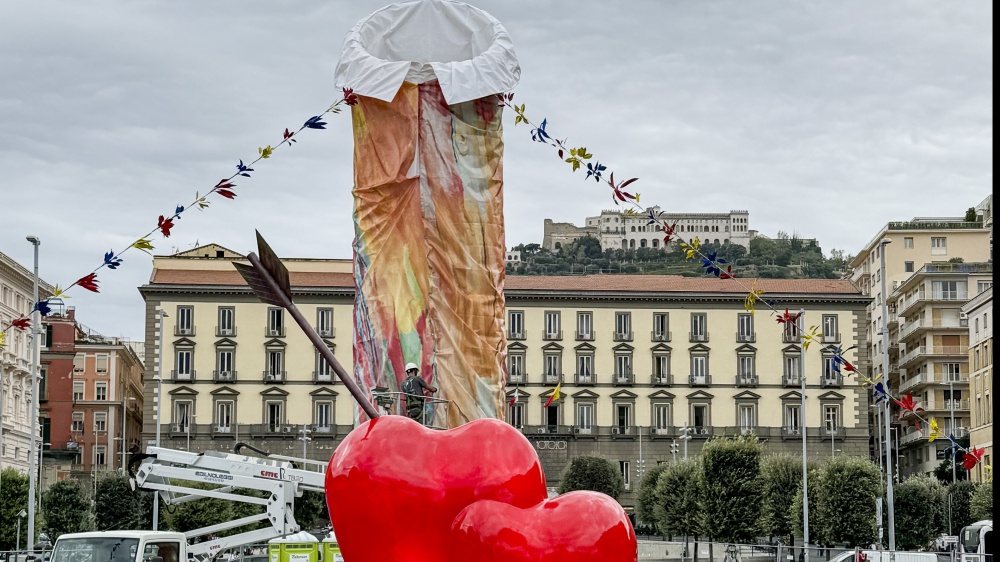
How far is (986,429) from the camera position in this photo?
69750 millimetres

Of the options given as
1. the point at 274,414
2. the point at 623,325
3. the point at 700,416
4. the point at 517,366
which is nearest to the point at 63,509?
the point at 274,414

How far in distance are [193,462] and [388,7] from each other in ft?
29.2

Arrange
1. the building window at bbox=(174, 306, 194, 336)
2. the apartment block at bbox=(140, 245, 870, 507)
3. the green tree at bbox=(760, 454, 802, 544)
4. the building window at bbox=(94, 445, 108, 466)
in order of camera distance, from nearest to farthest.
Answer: the green tree at bbox=(760, 454, 802, 544)
the building window at bbox=(174, 306, 194, 336)
the apartment block at bbox=(140, 245, 870, 507)
the building window at bbox=(94, 445, 108, 466)

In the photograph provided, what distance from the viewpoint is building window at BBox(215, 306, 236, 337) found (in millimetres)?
84438

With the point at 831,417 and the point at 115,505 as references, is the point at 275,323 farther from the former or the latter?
the point at 831,417

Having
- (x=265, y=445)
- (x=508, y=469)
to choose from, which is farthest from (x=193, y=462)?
(x=265, y=445)

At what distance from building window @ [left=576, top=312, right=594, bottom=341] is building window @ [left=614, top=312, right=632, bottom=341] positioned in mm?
1508

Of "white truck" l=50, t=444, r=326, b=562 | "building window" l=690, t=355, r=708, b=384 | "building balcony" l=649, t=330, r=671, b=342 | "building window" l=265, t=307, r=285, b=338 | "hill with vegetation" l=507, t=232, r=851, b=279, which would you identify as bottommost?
"white truck" l=50, t=444, r=326, b=562

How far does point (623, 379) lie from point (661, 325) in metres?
3.98

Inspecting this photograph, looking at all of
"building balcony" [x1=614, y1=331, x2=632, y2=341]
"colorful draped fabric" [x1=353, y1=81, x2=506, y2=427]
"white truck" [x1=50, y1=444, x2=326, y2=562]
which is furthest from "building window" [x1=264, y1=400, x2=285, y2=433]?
"colorful draped fabric" [x1=353, y1=81, x2=506, y2=427]

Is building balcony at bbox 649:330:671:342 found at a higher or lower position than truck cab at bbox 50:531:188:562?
higher

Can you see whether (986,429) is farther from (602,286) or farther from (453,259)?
(453,259)

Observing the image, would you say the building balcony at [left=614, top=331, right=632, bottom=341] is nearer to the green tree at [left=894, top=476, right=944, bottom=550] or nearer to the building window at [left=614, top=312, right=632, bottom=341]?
the building window at [left=614, top=312, right=632, bottom=341]

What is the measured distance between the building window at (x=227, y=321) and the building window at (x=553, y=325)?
18.3m
